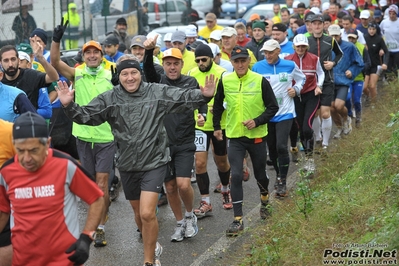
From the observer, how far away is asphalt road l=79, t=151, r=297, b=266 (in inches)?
330

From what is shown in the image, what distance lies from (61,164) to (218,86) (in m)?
Answer: 4.12

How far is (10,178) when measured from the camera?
5.49m

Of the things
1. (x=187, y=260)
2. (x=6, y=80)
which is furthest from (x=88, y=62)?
(x=187, y=260)

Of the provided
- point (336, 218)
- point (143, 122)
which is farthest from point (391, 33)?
point (143, 122)

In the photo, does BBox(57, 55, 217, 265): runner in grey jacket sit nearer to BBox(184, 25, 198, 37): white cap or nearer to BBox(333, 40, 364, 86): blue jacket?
BBox(184, 25, 198, 37): white cap

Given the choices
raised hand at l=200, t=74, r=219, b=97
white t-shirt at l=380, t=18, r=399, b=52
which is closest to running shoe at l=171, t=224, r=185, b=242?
raised hand at l=200, t=74, r=219, b=97

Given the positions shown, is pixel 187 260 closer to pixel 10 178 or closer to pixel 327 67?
pixel 10 178

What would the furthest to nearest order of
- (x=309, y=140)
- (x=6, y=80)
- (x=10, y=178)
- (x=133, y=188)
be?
(x=309, y=140) → (x=6, y=80) → (x=133, y=188) → (x=10, y=178)

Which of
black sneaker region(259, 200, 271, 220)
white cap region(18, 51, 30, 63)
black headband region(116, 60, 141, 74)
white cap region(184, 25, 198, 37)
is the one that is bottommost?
black sneaker region(259, 200, 271, 220)

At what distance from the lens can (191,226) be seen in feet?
29.9

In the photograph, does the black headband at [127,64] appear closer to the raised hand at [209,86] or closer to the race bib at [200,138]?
the raised hand at [209,86]

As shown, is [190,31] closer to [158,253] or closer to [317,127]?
[317,127]

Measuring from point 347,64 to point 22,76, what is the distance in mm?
6685

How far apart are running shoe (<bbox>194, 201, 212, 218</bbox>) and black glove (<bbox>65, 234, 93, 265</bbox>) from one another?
174 inches
